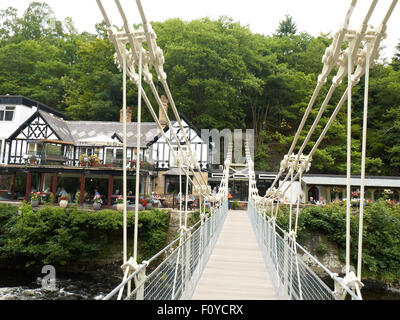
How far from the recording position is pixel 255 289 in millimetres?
3859

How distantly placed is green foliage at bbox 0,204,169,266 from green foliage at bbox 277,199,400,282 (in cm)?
531

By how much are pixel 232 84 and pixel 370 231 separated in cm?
1498

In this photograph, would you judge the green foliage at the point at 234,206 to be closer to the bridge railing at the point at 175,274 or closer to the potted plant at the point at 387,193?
the potted plant at the point at 387,193

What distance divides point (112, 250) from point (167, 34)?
57.9ft

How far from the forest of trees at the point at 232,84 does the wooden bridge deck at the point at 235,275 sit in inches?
598

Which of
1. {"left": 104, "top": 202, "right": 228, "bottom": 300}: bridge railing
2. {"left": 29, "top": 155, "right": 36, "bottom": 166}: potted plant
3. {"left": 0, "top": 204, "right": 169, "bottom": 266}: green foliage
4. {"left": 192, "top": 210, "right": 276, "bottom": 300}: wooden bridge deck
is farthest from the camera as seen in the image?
{"left": 29, "top": 155, "right": 36, "bottom": 166}: potted plant

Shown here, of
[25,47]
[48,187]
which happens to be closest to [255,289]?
[48,187]

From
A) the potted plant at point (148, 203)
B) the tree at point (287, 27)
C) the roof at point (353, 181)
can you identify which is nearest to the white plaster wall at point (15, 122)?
the potted plant at point (148, 203)

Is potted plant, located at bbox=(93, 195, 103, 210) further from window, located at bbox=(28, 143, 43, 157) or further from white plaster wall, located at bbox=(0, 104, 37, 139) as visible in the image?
white plaster wall, located at bbox=(0, 104, 37, 139)

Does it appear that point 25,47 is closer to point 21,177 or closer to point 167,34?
point 167,34

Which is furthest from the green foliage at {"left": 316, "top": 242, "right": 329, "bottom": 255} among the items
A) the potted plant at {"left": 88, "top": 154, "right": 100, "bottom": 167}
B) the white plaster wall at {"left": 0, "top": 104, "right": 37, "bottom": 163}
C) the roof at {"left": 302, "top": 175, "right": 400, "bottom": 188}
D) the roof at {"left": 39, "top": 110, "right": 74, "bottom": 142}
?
the white plaster wall at {"left": 0, "top": 104, "right": 37, "bottom": 163}

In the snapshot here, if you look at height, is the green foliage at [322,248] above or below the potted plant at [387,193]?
below

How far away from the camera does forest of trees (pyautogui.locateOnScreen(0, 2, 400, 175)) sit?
845 inches

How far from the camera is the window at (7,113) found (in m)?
18.5
